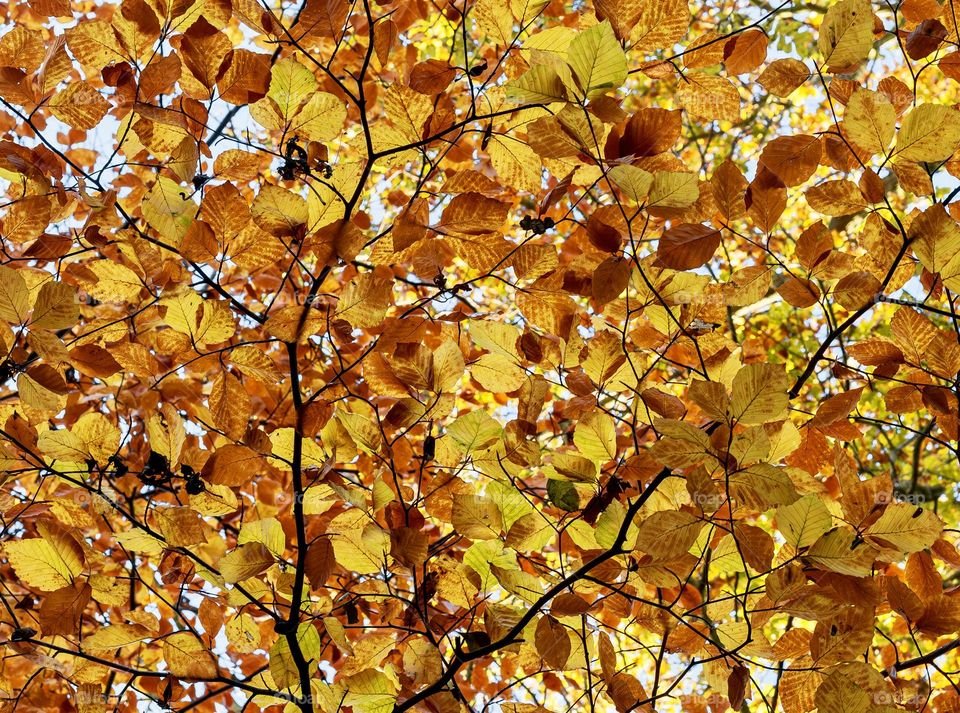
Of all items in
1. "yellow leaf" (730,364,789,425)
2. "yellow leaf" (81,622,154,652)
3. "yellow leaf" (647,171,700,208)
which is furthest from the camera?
"yellow leaf" (81,622,154,652)

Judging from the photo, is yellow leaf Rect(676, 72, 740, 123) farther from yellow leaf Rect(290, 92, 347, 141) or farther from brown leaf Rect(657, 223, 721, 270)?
yellow leaf Rect(290, 92, 347, 141)

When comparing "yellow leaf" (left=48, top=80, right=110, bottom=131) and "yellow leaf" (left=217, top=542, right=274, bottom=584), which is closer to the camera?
"yellow leaf" (left=217, top=542, right=274, bottom=584)

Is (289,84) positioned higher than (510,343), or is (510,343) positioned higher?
(289,84)

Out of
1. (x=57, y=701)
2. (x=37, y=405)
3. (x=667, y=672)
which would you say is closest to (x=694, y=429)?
(x=37, y=405)

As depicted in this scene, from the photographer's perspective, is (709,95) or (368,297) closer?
(368,297)

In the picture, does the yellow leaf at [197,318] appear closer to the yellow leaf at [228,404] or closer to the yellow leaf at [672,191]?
the yellow leaf at [228,404]

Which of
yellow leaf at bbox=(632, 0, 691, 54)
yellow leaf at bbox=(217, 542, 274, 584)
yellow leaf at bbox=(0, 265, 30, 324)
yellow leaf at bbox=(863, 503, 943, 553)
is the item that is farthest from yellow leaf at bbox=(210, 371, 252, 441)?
yellow leaf at bbox=(863, 503, 943, 553)

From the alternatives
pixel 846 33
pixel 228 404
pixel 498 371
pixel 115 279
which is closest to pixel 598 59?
pixel 846 33

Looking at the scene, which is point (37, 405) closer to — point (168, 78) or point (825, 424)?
point (168, 78)

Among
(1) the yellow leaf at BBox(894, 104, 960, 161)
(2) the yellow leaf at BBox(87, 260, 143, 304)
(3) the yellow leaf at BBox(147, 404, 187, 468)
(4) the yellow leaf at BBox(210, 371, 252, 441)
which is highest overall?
(2) the yellow leaf at BBox(87, 260, 143, 304)

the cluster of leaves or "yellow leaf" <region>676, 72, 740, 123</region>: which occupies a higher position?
"yellow leaf" <region>676, 72, 740, 123</region>

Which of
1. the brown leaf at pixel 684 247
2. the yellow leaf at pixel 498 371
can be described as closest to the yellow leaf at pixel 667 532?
the brown leaf at pixel 684 247

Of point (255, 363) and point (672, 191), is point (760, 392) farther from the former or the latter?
point (255, 363)

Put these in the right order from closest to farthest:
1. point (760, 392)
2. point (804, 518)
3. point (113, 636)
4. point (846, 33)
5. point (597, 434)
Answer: point (760, 392)
point (804, 518)
point (846, 33)
point (597, 434)
point (113, 636)
